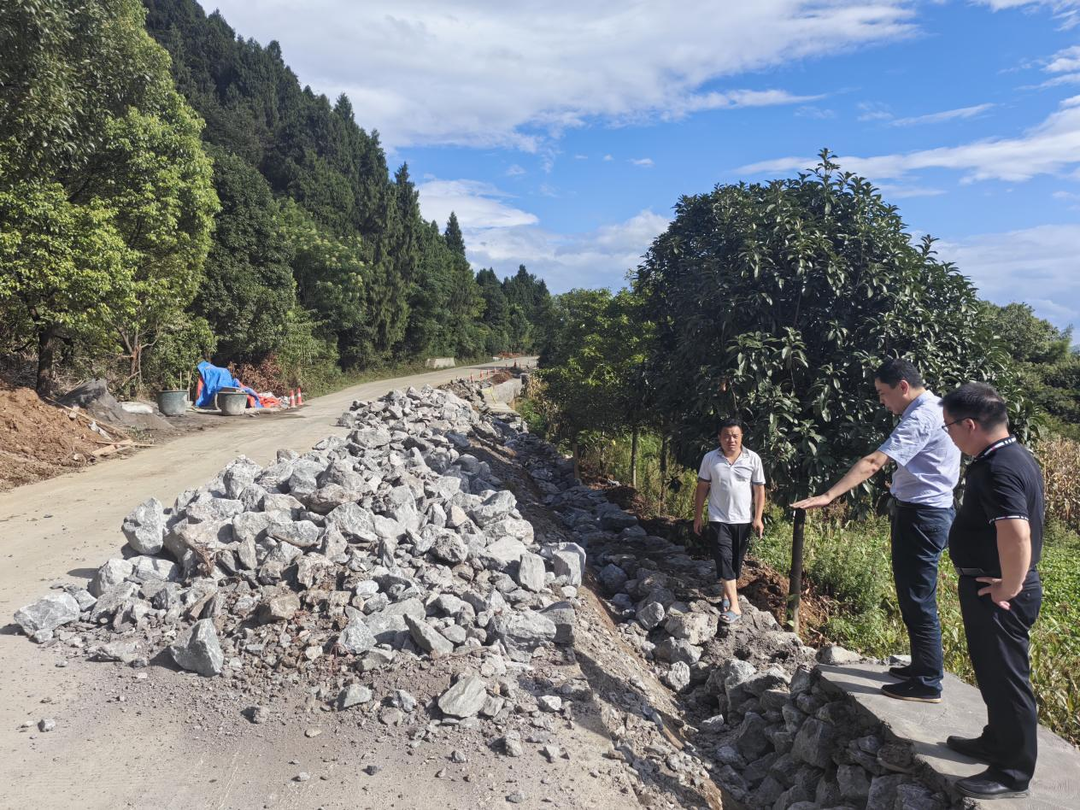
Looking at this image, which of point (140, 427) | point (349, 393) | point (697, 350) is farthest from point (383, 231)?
point (697, 350)

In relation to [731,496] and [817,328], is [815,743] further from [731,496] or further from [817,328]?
[817,328]

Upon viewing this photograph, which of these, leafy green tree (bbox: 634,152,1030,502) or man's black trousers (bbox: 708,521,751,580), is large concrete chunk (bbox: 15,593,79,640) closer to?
man's black trousers (bbox: 708,521,751,580)

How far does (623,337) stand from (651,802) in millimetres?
8291

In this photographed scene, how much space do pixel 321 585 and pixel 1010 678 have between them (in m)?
4.33

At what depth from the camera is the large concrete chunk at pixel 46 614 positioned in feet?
16.8

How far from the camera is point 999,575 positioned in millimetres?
3078

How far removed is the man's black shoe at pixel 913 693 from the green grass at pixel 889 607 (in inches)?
70.9

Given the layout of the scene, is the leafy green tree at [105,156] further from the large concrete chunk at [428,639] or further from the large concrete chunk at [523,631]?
the large concrete chunk at [523,631]

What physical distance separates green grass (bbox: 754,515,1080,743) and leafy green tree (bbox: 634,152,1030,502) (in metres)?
1.71

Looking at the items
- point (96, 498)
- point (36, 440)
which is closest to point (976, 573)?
point (96, 498)

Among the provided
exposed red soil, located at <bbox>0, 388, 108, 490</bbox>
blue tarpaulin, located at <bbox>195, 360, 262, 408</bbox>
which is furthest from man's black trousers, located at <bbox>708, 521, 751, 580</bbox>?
blue tarpaulin, located at <bbox>195, 360, 262, 408</bbox>

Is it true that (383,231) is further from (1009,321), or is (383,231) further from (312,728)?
(312,728)

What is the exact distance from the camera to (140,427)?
14.5m

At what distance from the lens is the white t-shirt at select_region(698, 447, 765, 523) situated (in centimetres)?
591
